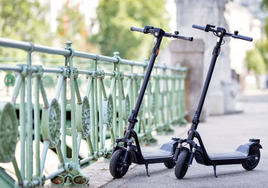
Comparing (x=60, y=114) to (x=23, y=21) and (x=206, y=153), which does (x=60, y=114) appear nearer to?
(x=206, y=153)

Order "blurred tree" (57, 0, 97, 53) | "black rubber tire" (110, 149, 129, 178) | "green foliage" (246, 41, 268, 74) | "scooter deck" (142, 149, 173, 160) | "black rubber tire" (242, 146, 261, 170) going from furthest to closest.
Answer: "green foliage" (246, 41, 268, 74)
"blurred tree" (57, 0, 97, 53)
"black rubber tire" (242, 146, 261, 170)
"scooter deck" (142, 149, 173, 160)
"black rubber tire" (110, 149, 129, 178)

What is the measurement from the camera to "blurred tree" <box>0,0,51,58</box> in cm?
4522

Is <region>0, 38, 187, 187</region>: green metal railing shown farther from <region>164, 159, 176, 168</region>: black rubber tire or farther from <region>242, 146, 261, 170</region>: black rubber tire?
<region>242, 146, 261, 170</region>: black rubber tire

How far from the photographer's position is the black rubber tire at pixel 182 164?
5.78 m

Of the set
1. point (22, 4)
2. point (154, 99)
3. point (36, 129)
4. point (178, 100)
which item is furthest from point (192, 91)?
point (22, 4)

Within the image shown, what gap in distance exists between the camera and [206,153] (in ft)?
19.7

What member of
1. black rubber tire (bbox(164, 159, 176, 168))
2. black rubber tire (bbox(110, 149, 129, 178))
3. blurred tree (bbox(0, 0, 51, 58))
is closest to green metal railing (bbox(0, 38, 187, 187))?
black rubber tire (bbox(110, 149, 129, 178))

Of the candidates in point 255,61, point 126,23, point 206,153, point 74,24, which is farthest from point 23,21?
point 255,61

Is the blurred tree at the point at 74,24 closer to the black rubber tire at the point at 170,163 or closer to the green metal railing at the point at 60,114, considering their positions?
the green metal railing at the point at 60,114

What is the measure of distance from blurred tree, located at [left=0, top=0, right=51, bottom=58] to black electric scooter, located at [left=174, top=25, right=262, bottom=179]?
37.6 m

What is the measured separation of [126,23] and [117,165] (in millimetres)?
52988

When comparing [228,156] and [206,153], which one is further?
[228,156]

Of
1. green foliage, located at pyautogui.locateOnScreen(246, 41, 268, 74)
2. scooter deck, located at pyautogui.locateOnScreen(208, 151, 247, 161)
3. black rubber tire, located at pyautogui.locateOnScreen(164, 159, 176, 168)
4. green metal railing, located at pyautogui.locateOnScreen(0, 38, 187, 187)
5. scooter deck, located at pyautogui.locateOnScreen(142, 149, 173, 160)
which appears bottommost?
black rubber tire, located at pyautogui.locateOnScreen(164, 159, 176, 168)

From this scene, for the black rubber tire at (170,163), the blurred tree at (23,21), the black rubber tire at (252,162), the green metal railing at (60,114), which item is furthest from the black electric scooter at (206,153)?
the blurred tree at (23,21)
